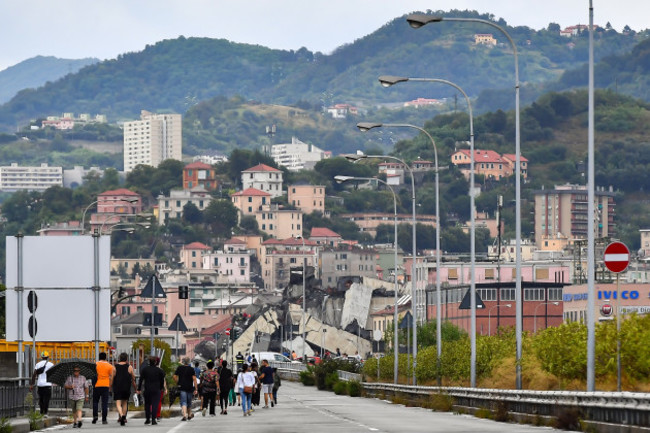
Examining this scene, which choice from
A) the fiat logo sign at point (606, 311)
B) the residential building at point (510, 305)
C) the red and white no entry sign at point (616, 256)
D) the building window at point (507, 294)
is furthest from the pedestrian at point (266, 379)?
the building window at point (507, 294)

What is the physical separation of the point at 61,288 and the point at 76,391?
2.14 m

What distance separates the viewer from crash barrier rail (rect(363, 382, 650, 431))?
26.2 metres

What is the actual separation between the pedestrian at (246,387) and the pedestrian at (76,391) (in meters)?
6.55

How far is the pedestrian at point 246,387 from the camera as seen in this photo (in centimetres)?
4097

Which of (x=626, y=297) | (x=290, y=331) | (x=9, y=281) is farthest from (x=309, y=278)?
(x=9, y=281)

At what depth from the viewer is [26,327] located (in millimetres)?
33750

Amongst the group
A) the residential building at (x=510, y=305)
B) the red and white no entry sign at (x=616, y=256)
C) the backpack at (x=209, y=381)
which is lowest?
the residential building at (x=510, y=305)

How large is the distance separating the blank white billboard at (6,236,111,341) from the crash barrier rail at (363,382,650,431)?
338 inches

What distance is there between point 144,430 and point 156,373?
185 inches

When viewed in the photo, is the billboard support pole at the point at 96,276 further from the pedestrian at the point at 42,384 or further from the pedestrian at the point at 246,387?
the pedestrian at the point at 246,387

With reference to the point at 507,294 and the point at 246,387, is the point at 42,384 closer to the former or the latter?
the point at 246,387

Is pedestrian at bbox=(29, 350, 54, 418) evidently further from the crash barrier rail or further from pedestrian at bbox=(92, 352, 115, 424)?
the crash barrier rail

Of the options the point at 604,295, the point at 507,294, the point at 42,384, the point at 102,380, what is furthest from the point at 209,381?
the point at 507,294

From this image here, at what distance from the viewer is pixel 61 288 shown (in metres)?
33.7
